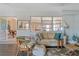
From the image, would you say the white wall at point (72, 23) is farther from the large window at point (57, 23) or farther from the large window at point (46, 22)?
the large window at point (46, 22)

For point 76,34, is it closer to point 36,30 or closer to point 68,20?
point 68,20

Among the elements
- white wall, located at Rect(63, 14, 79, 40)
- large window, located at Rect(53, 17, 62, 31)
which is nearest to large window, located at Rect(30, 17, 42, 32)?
large window, located at Rect(53, 17, 62, 31)

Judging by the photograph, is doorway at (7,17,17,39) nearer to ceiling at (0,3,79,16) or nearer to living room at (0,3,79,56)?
living room at (0,3,79,56)

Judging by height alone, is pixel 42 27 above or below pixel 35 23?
below

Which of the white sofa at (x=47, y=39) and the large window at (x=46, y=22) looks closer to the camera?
the white sofa at (x=47, y=39)

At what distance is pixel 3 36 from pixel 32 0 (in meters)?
4.77

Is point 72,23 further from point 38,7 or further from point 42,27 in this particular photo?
point 38,7

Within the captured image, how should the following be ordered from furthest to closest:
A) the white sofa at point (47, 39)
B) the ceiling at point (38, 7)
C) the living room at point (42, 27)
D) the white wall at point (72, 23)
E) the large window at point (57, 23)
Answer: the large window at point (57, 23) → the white wall at point (72, 23) → the living room at point (42, 27) → the white sofa at point (47, 39) → the ceiling at point (38, 7)

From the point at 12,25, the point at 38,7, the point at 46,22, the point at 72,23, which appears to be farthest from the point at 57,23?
the point at 38,7

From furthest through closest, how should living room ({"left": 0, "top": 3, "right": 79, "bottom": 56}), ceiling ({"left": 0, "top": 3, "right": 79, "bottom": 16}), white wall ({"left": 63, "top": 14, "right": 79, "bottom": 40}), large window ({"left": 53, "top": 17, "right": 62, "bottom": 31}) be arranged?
large window ({"left": 53, "top": 17, "right": 62, "bottom": 31})
white wall ({"left": 63, "top": 14, "right": 79, "bottom": 40})
living room ({"left": 0, "top": 3, "right": 79, "bottom": 56})
ceiling ({"left": 0, "top": 3, "right": 79, "bottom": 16})

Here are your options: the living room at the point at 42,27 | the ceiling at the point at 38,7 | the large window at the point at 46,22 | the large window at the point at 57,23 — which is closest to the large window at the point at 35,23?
the living room at the point at 42,27

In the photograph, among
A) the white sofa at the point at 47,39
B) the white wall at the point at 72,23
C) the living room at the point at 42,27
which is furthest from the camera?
the white wall at the point at 72,23

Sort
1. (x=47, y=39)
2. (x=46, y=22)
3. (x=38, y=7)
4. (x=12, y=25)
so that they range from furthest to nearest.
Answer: (x=46, y=22), (x=12, y=25), (x=47, y=39), (x=38, y=7)

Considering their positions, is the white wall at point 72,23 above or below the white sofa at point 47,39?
above
